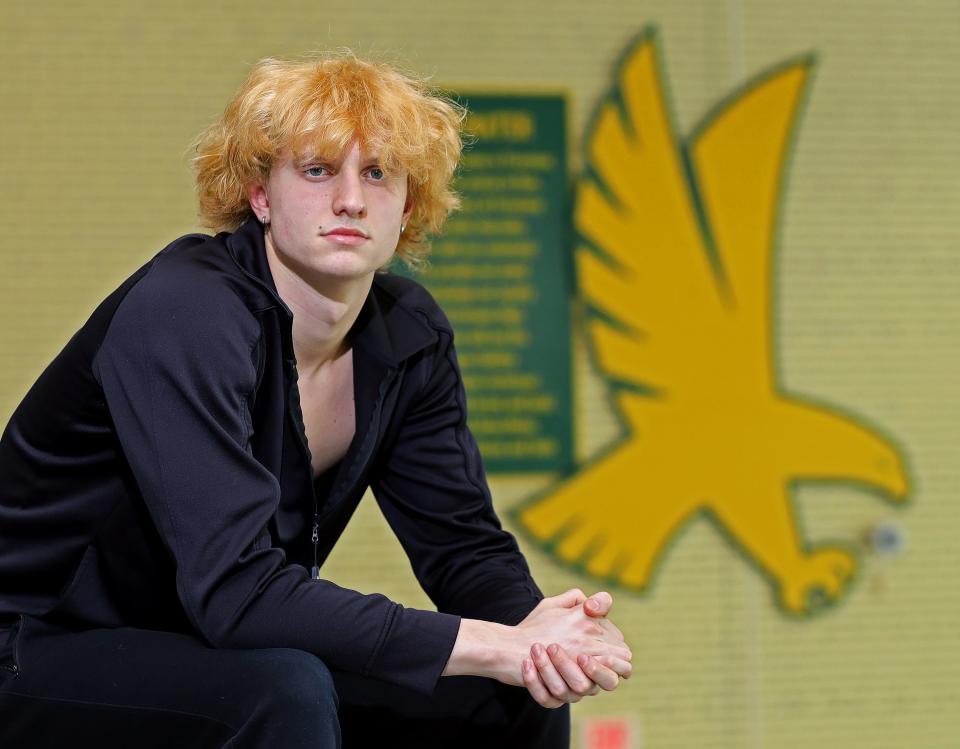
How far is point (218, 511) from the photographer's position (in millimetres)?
1224

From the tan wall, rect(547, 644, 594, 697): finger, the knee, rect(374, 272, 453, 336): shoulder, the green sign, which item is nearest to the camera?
the knee

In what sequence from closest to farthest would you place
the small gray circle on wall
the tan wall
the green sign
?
the tan wall < the green sign < the small gray circle on wall

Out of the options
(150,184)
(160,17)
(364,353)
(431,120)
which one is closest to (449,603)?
(364,353)

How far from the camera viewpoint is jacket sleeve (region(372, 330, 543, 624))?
5.26ft

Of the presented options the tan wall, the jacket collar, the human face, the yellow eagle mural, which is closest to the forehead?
the human face

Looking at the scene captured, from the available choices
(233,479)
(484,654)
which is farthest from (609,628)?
(233,479)

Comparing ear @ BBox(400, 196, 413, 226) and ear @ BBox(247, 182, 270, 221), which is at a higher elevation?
ear @ BBox(247, 182, 270, 221)

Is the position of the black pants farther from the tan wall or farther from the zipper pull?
the tan wall

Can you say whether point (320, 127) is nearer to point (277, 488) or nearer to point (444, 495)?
point (277, 488)

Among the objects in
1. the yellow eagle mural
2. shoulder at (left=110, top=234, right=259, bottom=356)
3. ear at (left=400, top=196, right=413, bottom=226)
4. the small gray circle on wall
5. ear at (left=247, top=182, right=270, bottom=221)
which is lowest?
the small gray circle on wall

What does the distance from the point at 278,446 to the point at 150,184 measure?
128cm

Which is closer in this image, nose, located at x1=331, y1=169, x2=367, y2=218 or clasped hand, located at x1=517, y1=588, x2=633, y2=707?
clasped hand, located at x1=517, y1=588, x2=633, y2=707

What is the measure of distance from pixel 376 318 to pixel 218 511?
0.40 meters

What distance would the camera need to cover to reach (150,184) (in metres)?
2.51
